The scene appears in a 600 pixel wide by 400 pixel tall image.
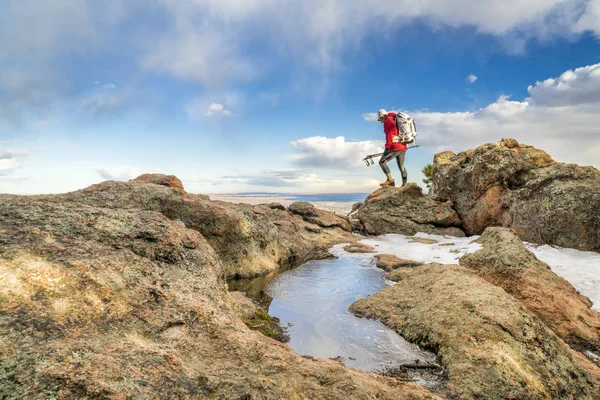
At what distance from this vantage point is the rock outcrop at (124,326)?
269 centimetres

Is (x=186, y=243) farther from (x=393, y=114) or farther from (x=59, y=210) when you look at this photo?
(x=393, y=114)

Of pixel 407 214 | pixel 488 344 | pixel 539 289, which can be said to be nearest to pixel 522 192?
pixel 407 214

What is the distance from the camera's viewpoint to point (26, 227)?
406 centimetres

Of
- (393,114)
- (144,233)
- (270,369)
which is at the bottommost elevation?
(270,369)

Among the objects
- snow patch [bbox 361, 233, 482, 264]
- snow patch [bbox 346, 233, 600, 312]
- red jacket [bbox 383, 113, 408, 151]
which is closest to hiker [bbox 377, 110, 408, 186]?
red jacket [bbox 383, 113, 408, 151]

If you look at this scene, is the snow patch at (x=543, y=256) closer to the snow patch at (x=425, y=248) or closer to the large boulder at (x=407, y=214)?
the snow patch at (x=425, y=248)

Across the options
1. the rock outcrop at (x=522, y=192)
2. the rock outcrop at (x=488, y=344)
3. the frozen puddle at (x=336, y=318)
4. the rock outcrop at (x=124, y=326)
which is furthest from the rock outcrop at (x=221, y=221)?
the rock outcrop at (x=522, y=192)

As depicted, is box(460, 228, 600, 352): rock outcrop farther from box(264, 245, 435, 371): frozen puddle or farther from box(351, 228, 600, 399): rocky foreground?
box(264, 245, 435, 371): frozen puddle

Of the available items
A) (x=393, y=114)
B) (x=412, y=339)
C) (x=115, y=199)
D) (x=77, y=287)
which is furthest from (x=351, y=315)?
(x=393, y=114)

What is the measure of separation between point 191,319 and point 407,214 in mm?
16362

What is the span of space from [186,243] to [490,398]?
4413mm

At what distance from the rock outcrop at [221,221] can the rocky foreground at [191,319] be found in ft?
0.25

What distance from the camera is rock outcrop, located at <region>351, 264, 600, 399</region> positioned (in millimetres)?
4258

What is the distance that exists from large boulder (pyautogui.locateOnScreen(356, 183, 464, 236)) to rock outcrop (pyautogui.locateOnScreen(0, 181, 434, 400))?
1475 centimetres
